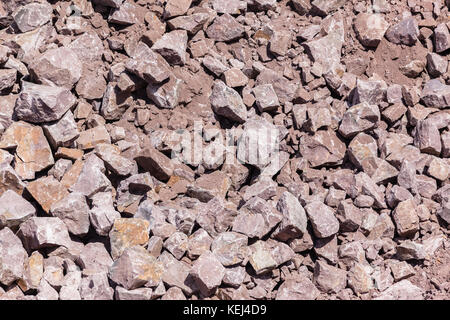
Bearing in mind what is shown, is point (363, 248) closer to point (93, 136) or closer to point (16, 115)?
point (93, 136)

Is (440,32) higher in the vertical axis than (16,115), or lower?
higher

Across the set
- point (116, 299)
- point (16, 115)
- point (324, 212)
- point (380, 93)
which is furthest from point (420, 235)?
point (16, 115)

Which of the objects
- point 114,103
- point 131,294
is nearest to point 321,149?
point 114,103

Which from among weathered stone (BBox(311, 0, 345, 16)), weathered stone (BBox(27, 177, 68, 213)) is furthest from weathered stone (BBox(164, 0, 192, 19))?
weathered stone (BBox(27, 177, 68, 213))

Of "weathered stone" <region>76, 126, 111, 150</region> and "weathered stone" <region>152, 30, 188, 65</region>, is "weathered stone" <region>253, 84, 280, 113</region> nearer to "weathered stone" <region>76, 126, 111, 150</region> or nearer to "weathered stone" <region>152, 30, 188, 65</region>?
"weathered stone" <region>152, 30, 188, 65</region>

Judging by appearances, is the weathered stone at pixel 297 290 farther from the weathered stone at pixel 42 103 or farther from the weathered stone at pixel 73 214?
the weathered stone at pixel 42 103

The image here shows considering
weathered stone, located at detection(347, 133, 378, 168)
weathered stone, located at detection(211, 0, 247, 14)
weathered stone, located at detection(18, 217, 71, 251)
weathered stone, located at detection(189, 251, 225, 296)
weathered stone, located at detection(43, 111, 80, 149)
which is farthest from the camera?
weathered stone, located at detection(211, 0, 247, 14)
